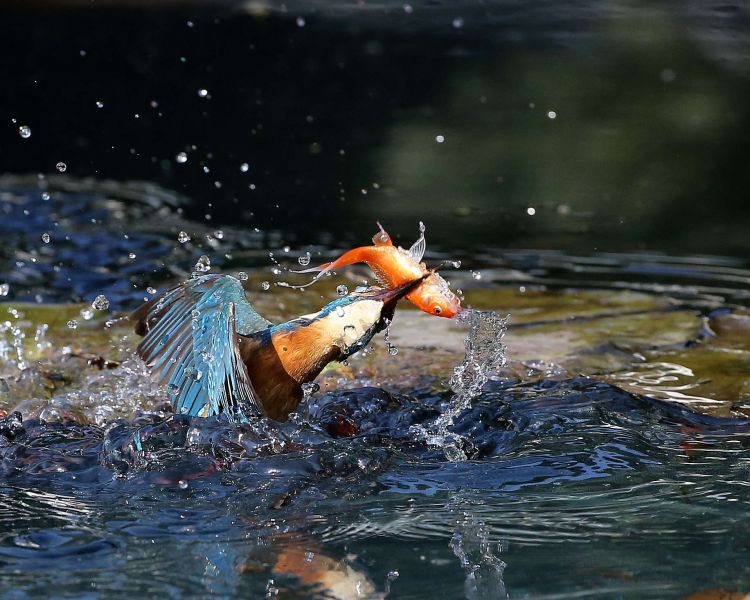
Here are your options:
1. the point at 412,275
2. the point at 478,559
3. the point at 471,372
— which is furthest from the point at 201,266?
→ the point at 478,559

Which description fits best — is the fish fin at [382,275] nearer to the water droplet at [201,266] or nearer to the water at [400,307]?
the water at [400,307]

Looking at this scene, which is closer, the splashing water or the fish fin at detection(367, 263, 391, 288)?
the fish fin at detection(367, 263, 391, 288)

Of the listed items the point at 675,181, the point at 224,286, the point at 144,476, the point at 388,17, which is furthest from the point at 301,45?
the point at 144,476

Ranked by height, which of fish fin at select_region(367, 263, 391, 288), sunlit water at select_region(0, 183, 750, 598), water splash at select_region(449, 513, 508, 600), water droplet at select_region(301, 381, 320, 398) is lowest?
water splash at select_region(449, 513, 508, 600)

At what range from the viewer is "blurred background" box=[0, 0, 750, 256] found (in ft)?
23.8

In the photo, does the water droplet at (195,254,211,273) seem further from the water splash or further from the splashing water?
the water splash

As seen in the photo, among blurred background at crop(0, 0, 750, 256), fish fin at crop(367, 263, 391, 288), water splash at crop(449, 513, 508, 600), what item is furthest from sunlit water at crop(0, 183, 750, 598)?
blurred background at crop(0, 0, 750, 256)

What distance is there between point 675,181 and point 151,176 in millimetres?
3340

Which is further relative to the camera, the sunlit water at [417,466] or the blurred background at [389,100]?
the blurred background at [389,100]

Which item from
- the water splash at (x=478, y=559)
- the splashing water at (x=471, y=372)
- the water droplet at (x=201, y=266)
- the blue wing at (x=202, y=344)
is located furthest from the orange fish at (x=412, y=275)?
the water droplet at (x=201, y=266)

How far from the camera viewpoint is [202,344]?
3326mm

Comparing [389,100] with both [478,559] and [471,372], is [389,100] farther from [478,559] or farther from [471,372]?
[478,559]

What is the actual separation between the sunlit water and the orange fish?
436 mm

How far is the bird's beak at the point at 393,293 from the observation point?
3.00 m
